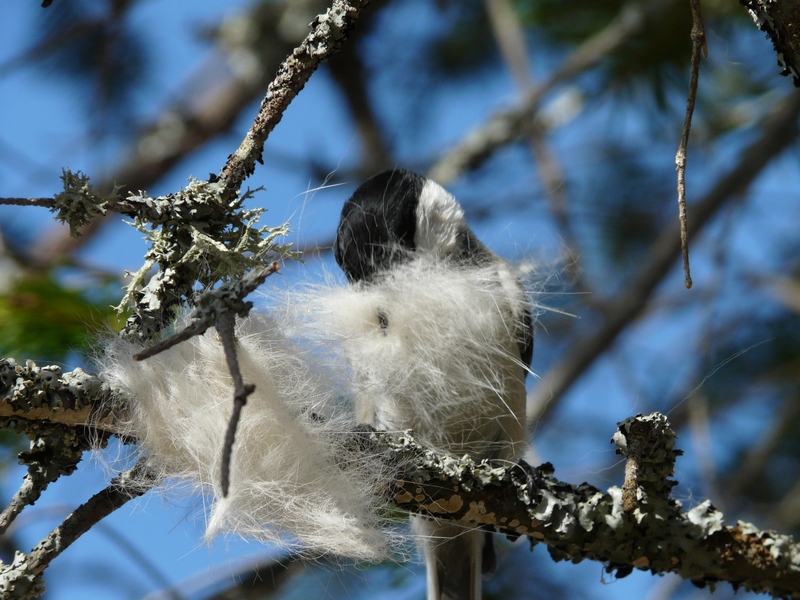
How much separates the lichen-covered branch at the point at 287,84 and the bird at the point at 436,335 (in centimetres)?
43

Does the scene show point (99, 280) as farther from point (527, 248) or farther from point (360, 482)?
point (527, 248)

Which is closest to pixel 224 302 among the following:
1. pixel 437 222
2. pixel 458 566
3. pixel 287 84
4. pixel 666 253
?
pixel 287 84

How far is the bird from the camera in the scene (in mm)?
1598

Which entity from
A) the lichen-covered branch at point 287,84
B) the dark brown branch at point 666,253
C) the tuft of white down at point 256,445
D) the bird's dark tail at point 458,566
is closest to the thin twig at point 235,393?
the tuft of white down at point 256,445

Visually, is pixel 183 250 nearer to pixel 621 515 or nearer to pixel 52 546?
pixel 52 546

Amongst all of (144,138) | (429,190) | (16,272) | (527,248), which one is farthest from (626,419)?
(144,138)

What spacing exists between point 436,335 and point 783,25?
82 centimetres

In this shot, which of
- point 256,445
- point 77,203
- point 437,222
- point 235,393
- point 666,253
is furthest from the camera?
point 666,253

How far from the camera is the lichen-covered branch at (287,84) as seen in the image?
3.93 feet

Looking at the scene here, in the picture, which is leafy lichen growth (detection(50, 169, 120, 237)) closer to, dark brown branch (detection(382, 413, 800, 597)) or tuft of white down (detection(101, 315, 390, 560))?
tuft of white down (detection(101, 315, 390, 560))

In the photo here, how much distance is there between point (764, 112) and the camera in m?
3.02

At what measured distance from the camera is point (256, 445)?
47.1 inches

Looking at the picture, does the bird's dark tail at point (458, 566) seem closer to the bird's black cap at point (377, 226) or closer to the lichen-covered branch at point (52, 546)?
the bird's black cap at point (377, 226)

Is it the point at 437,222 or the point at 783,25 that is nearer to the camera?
the point at 783,25
